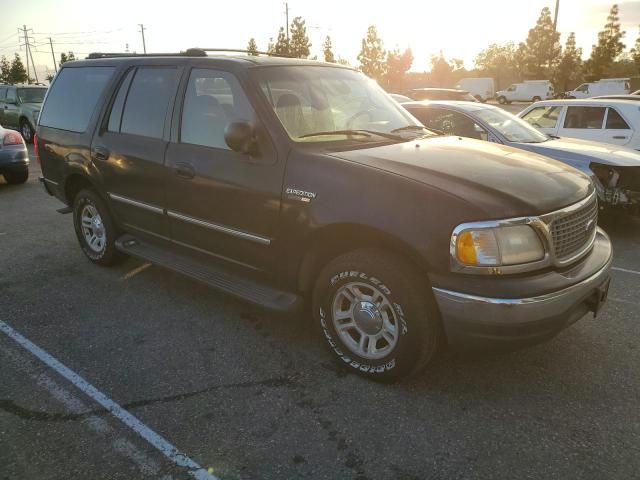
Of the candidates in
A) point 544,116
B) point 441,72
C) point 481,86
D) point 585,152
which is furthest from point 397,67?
point 585,152

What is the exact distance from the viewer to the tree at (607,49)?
6425 cm

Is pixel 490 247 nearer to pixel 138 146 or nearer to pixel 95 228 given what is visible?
pixel 138 146

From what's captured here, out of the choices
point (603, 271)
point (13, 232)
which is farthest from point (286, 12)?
point (603, 271)

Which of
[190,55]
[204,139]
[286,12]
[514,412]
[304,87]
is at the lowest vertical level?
[514,412]

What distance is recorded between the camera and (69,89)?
514 cm

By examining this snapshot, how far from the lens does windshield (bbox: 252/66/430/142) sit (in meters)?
3.49

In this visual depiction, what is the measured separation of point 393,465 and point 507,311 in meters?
0.94

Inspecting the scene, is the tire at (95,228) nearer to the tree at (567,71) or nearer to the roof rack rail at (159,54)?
the roof rack rail at (159,54)

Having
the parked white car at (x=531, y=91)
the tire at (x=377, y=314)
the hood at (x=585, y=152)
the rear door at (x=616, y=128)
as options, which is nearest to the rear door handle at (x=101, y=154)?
the tire at (x=377, y=314)

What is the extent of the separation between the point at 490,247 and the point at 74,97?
4.35 m

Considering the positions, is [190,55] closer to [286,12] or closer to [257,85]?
[257,85]

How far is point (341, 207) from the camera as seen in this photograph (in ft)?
9.68

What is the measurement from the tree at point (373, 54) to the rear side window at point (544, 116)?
56.7 meters

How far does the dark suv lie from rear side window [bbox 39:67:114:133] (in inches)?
3.3
